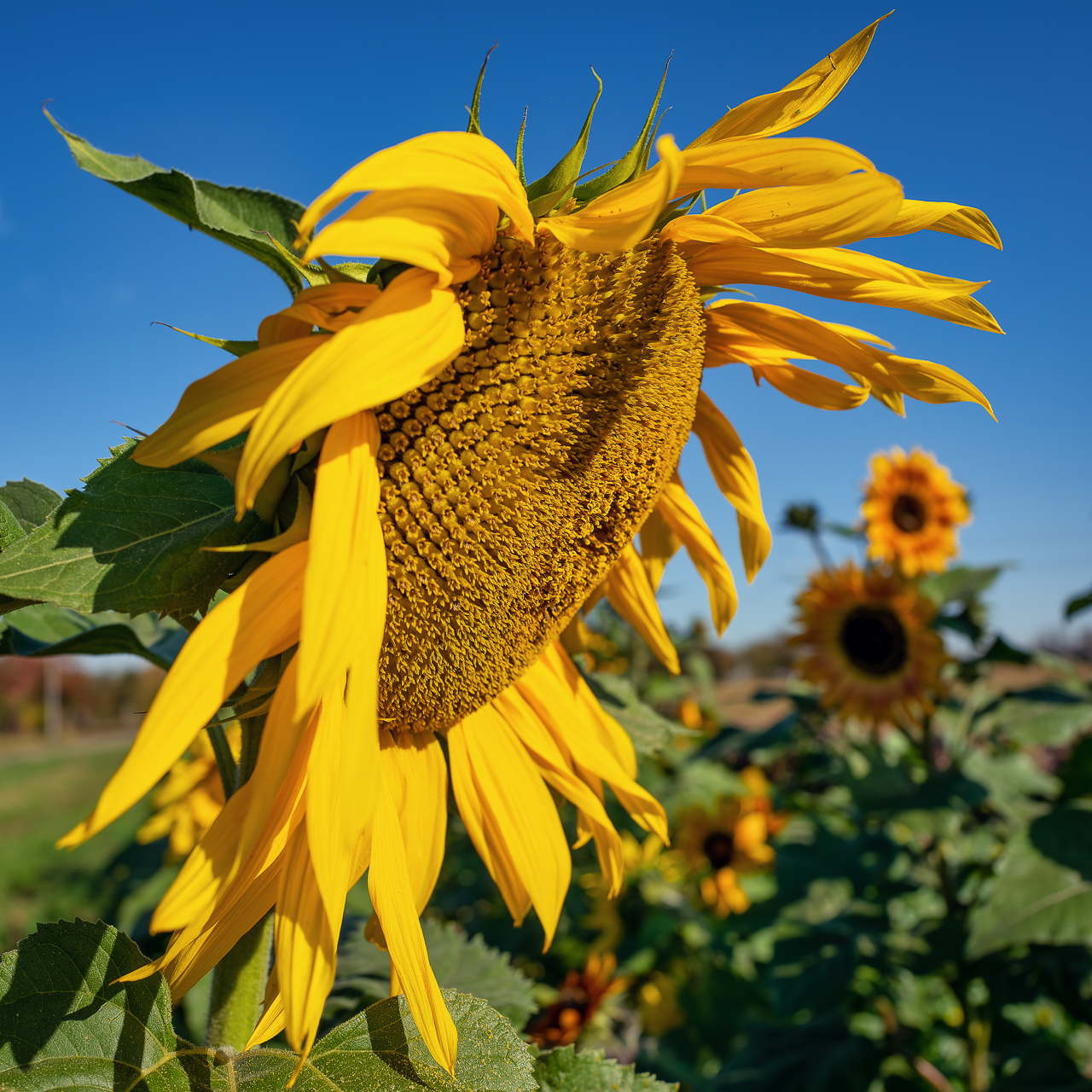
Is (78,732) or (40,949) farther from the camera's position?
(78,732)

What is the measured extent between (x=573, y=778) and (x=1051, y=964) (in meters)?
2.16

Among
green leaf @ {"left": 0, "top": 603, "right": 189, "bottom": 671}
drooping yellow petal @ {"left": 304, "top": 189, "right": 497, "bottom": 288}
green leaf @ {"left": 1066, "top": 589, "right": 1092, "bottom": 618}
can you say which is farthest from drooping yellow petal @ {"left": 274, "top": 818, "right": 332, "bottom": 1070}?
green leaf @ {"left": 1066, "top": 589, "right": 1092, "bottom": 618}

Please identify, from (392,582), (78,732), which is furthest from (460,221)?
(78,732)

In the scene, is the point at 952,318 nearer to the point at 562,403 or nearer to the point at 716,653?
the point at 562,403

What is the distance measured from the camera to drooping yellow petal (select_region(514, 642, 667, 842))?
42.0 inches

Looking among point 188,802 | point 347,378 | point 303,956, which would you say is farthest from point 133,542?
point 188,802

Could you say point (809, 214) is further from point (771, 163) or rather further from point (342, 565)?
point (342, 565)

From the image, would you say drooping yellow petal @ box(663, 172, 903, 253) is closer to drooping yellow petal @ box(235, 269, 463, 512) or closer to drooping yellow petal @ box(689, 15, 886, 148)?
drooping yellow petal @ box(689, 15, 886, 148)

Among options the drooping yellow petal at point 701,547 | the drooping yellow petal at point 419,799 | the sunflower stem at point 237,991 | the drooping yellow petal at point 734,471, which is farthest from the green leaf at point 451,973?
the drooping yellow petal at point 734,471

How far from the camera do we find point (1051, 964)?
235 cm

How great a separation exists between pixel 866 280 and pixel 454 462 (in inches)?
20.1

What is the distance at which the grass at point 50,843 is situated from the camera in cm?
682

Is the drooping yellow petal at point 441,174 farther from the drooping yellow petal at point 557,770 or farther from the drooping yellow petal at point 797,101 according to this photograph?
the drooping yellow petal at point 557,770

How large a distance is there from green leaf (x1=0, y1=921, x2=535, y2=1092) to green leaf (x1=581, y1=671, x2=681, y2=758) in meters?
0.54
